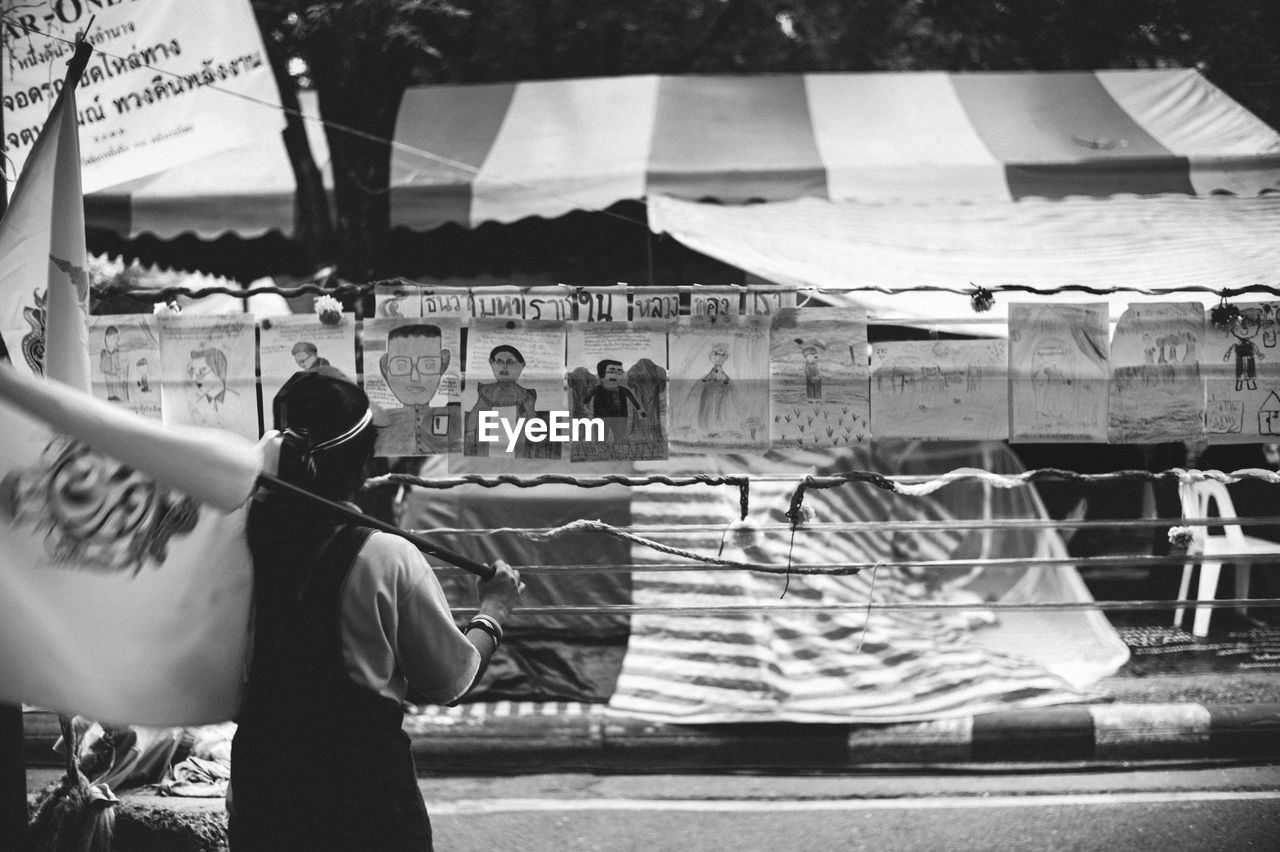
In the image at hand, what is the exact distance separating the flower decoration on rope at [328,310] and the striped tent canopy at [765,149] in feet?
8.94

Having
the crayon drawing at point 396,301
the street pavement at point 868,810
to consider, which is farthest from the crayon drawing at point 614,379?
→ the street pavement at point 868,810

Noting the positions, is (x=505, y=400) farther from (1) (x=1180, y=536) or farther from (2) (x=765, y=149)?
(2) (x=765, y=149)

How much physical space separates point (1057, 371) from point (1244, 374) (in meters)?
0.77

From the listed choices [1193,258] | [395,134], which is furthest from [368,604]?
[395,134]

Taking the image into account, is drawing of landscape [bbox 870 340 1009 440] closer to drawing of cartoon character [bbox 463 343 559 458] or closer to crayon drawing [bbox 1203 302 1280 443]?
crayon drawing [bbox 1203 302 1280 443]

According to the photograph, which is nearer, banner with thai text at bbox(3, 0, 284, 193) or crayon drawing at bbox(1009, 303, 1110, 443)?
banner with thai text at bbox(3, 0, 284, 193)

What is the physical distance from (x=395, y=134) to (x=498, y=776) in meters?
5.02

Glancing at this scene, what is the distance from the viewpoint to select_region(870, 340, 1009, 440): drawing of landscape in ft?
14.8

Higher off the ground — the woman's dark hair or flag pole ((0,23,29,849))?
the woman's dark hair

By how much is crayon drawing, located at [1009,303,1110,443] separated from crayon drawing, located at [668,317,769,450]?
1.05 metres

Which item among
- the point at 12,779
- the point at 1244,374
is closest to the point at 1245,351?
the point at 1244,374

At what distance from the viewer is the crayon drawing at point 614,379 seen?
4.43 metres

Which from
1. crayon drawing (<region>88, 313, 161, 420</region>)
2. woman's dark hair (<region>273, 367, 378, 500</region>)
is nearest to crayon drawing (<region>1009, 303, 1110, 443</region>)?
woman's dark hair (<region>273, 367, 378, 500</region>)

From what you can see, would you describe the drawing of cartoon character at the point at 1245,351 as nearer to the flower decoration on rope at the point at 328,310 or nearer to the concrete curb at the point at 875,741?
the concrete curb at the point at 875,741
